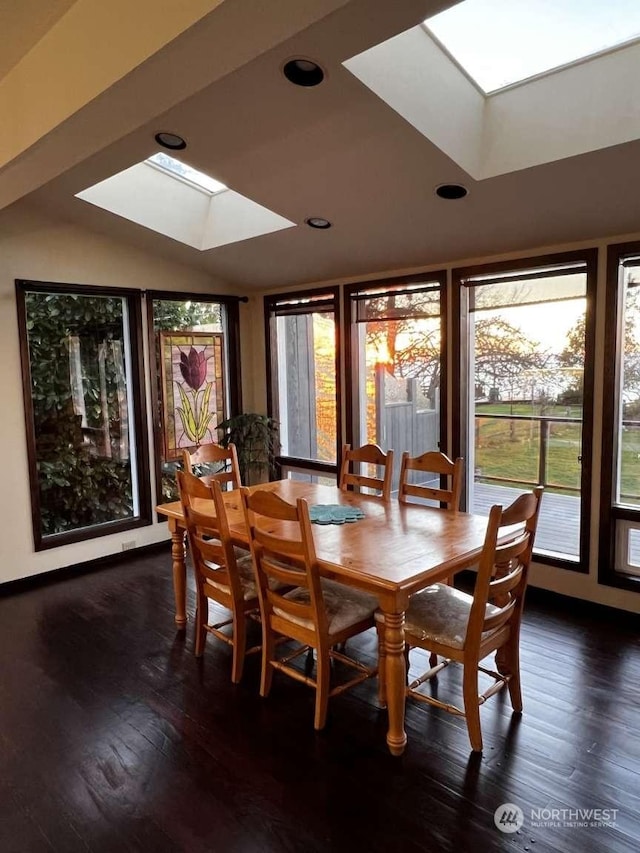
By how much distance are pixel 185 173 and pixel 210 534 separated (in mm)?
2783

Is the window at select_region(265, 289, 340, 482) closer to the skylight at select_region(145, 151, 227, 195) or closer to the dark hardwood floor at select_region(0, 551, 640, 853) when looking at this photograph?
the skylight at select_region(145, 151, 227, 195)

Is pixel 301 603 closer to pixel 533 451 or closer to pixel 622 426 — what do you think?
pixel 533 451

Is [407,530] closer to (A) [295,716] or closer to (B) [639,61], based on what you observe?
(A) [295,716]

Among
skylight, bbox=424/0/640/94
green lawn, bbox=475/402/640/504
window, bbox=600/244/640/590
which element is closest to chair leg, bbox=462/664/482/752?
window, bbox=600/244/640/590

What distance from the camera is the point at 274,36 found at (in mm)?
1563

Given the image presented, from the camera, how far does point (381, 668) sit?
2.54 meters

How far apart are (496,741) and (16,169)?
3165mm

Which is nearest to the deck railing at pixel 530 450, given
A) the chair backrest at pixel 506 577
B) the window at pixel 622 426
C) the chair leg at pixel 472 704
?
the window at pixel 622 426

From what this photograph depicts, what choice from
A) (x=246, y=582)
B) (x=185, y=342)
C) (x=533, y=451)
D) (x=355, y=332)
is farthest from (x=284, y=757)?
(x=185, y=342)

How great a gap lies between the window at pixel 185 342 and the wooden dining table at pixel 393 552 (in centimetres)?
178

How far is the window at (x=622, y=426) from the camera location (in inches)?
132

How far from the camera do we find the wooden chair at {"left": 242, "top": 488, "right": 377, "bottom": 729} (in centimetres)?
237

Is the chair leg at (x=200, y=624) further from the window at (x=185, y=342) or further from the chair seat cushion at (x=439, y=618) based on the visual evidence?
the window at (x=185, y=342)

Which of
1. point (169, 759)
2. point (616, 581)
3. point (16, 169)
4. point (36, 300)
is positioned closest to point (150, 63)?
point (16, 169)
